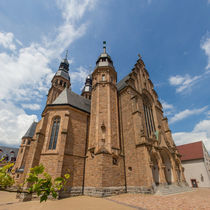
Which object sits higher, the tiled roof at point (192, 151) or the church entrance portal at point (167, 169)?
the tiled roof at point (192, 151)

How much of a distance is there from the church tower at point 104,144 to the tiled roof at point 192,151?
2173 cm

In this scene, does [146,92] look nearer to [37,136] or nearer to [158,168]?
[158,168]

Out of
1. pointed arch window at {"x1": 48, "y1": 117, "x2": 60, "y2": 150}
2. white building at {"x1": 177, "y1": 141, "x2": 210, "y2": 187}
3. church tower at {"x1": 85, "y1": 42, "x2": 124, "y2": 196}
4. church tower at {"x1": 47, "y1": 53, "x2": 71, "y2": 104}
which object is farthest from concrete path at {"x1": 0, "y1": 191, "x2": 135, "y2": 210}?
white building at {"x1": 177, "y1": 141, "x2": 210, "y2": 187}

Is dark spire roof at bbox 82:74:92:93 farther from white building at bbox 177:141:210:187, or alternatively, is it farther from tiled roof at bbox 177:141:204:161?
white building at bbox 177:141:210:187

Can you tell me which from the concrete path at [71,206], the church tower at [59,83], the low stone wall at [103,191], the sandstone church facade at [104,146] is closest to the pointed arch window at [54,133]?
the sandstone church facade at [104,146]

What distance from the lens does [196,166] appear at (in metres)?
25.9

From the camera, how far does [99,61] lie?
77.4 ft

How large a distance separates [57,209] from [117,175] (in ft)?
23.3

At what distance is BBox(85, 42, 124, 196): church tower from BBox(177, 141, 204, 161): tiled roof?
21.7 metres

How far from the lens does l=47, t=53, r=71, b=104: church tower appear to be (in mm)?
31353

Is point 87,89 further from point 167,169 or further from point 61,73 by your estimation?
point 167,169

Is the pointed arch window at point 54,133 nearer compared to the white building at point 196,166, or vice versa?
the pointed arch window at point 54,133

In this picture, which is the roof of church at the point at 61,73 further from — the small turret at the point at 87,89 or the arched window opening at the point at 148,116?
the arched window opening at the point at 148,116

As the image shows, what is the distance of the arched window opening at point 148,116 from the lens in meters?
19.0
